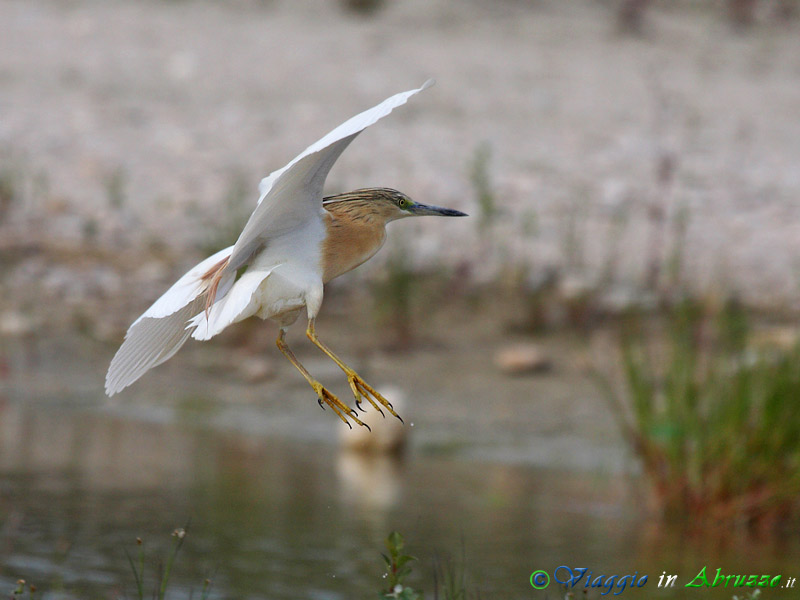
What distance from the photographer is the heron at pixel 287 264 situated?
2896mm

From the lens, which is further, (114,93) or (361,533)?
(114,93)

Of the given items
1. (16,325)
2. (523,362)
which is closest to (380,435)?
(523,362)

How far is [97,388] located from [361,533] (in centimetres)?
350

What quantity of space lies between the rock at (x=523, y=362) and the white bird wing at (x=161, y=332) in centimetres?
532

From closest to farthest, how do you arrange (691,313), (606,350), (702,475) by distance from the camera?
1. (702,475)
2. (691,313)
3. (606,350)

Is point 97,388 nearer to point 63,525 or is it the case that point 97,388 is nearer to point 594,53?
point 63,525

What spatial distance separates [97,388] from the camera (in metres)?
8.46

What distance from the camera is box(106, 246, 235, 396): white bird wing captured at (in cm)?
312

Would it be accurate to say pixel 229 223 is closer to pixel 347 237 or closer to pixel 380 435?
pixel 380 435

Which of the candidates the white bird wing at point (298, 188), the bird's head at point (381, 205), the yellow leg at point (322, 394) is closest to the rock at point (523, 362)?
the bird's head at point (381, 205)

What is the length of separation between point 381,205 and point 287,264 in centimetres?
34

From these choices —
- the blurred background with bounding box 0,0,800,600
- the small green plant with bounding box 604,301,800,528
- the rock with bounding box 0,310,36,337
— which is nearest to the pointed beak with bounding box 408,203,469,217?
the blurred background with bounding box 0,0,800,600

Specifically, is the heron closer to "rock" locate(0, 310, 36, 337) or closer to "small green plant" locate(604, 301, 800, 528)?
"small green plant" locate(604, 301, 800, 528)

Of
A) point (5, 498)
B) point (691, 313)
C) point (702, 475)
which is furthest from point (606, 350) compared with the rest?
point (5, 498)
